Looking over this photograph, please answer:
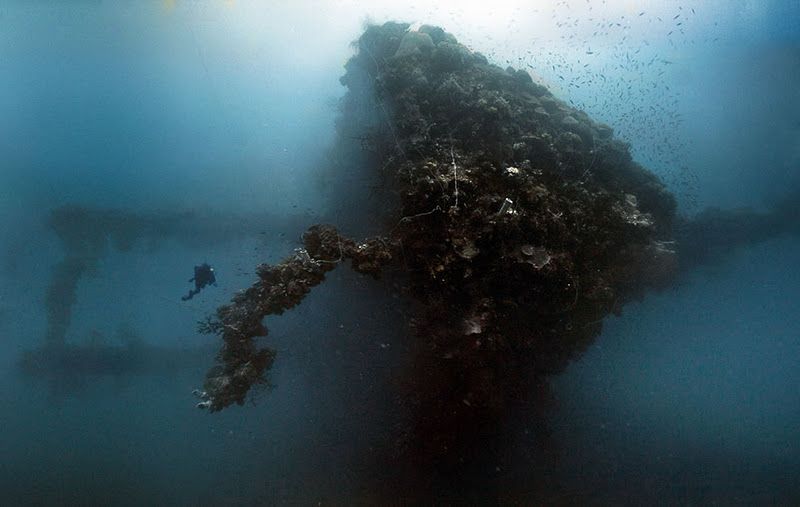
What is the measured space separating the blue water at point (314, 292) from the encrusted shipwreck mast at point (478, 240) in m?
2.18

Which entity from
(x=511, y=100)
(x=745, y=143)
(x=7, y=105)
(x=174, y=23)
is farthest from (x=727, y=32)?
(x=7, y=105)

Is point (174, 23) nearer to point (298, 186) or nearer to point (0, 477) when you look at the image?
point (298, 186)

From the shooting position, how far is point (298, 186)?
1579 cm

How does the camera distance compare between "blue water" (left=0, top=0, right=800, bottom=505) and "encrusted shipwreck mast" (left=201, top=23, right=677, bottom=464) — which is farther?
"blue water" (left=0, top=0, right=800, bottom=505)

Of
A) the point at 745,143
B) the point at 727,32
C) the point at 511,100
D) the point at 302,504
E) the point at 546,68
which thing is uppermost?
the point at 727,32

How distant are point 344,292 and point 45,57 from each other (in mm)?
18689

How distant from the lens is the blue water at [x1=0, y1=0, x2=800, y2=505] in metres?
13.5

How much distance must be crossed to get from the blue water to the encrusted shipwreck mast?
2175mm

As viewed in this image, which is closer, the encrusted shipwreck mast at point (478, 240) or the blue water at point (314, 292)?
the encrusted shipwreck mast at point (478, 240)

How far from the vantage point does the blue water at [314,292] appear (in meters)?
13.5

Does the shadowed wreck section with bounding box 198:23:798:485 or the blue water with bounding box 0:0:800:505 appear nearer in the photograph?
the shadowed wreck section with bounding box 198:23:798:485

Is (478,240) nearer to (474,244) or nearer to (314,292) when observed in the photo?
(474,244)

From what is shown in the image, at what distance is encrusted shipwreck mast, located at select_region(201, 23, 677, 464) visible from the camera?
27.6 feet

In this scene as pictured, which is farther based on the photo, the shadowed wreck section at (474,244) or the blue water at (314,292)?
the blue water at (314,292)
